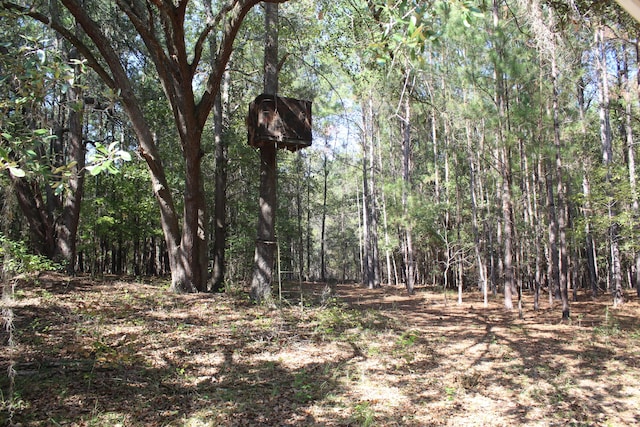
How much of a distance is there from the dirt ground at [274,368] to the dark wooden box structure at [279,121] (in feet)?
10.7

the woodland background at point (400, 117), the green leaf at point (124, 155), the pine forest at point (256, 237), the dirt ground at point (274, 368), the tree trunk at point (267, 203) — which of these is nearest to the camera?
the green leaf at point (124, 155)

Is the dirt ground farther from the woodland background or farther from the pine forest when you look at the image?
the woodland background

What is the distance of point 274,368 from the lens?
5094 millimetres

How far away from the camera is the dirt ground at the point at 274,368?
384cm

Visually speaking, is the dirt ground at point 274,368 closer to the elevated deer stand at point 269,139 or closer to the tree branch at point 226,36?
the elevated deer stand at point 269,139

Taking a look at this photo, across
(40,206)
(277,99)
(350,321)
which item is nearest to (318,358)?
(350,321)

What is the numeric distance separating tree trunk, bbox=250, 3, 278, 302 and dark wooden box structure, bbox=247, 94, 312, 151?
0.60 metres

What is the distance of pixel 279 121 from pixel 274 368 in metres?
4.58

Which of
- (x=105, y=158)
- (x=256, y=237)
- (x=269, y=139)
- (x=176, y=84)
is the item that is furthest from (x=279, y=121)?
(x=105, y=158)

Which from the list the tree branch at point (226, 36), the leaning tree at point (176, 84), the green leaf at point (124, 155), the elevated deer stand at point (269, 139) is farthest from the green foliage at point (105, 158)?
the elevated deer stand at point (269, 139)

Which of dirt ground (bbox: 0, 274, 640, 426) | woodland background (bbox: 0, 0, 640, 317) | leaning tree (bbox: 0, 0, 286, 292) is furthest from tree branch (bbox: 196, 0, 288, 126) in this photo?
dirt ground (bbox: 0, 274, 640, 426)

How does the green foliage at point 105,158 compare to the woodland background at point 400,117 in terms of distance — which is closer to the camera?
the green foliage at point 105,158

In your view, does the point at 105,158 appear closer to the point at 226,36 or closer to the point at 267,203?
the point at 226,36

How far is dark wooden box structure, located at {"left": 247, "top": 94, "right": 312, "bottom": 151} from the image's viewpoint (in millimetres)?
7730
